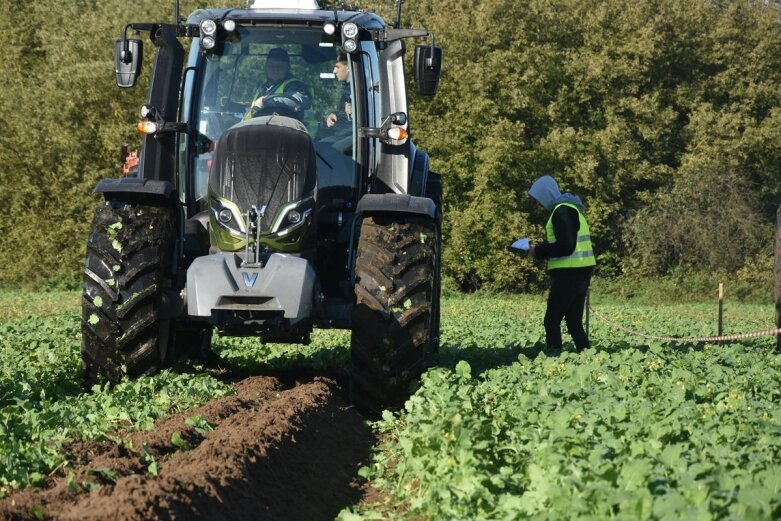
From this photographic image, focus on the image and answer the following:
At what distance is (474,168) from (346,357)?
2597cm

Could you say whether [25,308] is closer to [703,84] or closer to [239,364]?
[239,364]

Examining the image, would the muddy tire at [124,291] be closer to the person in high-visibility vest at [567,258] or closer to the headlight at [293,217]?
the headlight at [293,217]

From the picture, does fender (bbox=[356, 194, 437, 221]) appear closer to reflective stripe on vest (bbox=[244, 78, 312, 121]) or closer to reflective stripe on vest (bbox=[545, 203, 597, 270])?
reflective stripe on vest (bbox=[244, 78, 312, 121])

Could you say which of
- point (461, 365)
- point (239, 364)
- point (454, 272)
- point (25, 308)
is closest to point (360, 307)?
point (461, 365)

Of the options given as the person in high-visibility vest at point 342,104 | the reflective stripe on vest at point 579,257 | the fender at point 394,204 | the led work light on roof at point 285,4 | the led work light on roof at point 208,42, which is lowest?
the reflective stripe on vest at point 579,257

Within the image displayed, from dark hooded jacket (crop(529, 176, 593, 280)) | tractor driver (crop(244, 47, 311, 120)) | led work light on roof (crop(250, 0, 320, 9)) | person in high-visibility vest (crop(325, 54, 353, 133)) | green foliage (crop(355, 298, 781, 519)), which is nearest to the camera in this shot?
green foliage (crop(355, 298, 781, 519))

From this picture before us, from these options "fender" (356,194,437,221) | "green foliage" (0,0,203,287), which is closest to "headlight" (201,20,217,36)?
"fender" (356,194,437,221)

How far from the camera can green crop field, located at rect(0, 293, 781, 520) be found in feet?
17.0

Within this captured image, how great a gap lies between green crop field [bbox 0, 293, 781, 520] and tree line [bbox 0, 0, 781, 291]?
25.5 meters

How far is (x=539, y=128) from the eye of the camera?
39.8 metres

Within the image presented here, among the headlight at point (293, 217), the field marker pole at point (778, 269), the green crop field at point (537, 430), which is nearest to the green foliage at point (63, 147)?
the green crop field at point (537, 430)

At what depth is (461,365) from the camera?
9.52 m

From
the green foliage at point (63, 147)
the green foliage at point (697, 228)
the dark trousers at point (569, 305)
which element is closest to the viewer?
the dark trousers at point (569, 305)

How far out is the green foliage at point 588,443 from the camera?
5020 mm
